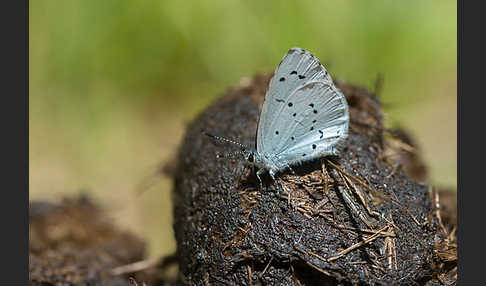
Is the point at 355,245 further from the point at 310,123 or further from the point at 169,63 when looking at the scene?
the point at 169,63

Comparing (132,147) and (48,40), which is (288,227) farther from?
(48,40)

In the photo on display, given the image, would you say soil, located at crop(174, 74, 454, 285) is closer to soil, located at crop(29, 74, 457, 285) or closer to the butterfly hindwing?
soil, located at crop(29, 74, 457, 285)

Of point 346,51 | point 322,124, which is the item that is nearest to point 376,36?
point 346,51

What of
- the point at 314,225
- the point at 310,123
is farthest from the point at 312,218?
the point at 310,123

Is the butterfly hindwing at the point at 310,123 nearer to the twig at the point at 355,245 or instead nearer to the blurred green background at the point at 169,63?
the twig at the point at 355,245

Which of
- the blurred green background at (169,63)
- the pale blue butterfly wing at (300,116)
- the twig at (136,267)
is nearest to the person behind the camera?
the pale blue butterfly wing at (300,116)

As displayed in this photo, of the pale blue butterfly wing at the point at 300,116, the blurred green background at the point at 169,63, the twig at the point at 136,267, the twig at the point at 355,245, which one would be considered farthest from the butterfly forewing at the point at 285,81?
the blurred green background at the point at 169,63

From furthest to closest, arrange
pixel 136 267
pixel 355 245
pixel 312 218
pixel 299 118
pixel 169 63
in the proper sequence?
pixel 169 63 < pixel 136 267 < pixel 299 118 < pixel 312 218 < pixel 355 245
